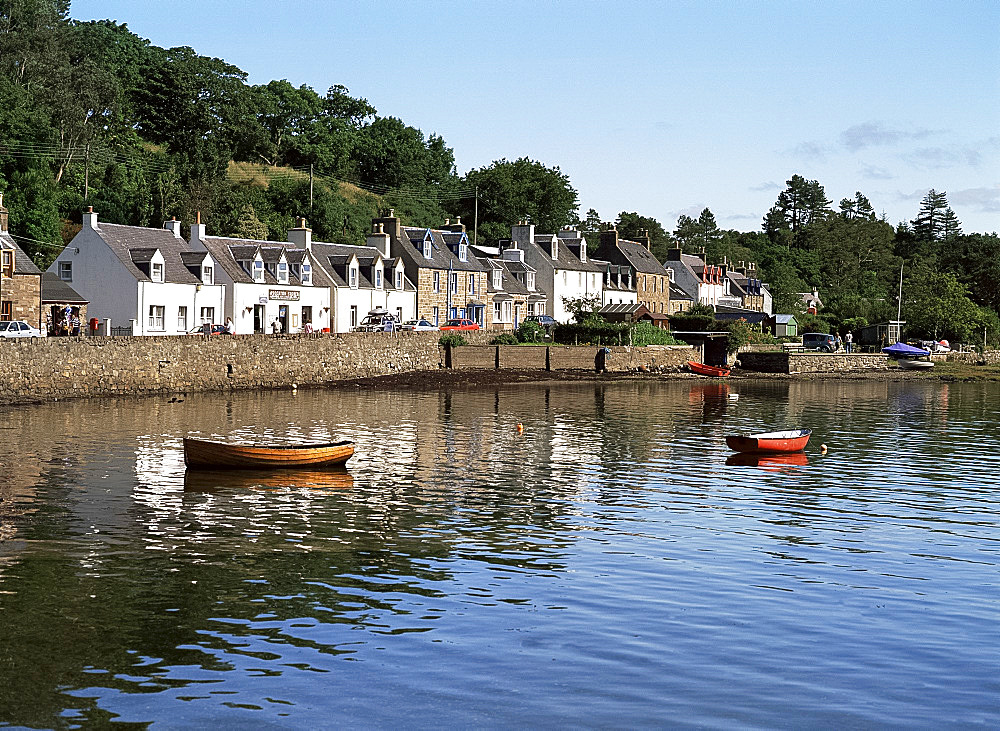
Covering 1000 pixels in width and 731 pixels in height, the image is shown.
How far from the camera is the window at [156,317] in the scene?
81562mm

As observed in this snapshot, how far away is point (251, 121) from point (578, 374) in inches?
3108

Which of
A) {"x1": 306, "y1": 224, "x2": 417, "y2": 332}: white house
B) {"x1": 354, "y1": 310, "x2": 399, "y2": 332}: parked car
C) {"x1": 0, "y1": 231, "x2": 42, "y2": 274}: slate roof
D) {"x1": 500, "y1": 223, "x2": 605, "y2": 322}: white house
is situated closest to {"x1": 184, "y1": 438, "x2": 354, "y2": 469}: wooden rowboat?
{"x1": 0, "y1": 231, "x2": 42, "y2": 274}: slate roof

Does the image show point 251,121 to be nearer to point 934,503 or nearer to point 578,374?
point 578,374

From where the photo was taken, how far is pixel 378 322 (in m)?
98.6

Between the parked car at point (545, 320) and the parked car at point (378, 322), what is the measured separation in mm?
15979

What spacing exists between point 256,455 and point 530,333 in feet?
218

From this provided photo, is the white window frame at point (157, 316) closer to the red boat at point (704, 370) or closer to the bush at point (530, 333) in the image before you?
the bush at point (530, 333)

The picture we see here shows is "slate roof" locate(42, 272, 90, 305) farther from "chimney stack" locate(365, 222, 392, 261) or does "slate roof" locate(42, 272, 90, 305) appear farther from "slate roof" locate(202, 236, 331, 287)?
"chimney stack" locate(365, 222, 392, 261)

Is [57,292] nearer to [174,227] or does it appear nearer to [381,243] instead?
[174,227]

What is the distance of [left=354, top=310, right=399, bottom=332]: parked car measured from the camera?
313 feet

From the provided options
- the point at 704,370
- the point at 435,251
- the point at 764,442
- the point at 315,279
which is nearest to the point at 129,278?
the point at 315,279

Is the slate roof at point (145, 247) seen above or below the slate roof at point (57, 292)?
above

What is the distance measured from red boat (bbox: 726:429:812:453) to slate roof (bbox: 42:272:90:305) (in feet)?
174


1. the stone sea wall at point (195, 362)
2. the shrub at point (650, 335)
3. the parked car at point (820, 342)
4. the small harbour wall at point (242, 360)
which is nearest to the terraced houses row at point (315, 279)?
the stone sea wall at point (195, 362)
